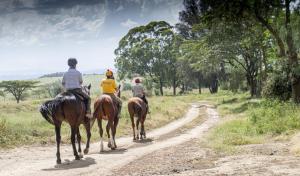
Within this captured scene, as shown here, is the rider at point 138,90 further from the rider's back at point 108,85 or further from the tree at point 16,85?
the tree at point 16,85

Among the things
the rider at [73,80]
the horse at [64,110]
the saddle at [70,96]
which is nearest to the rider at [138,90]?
the rider at [73,80]

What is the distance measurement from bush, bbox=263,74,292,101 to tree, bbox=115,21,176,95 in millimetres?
49752

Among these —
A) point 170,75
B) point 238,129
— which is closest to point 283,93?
point 238,129

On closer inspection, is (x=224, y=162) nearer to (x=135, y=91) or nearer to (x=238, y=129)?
(x=238, y=129)

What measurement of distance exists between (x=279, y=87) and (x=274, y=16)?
18.2 ft

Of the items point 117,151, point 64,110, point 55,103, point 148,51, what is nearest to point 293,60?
point 117,151

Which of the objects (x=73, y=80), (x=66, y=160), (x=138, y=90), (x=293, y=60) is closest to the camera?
(x=66, y=160)

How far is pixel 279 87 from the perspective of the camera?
109 ft

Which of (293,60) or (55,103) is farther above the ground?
(293,60)

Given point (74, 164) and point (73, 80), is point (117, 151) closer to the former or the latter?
point (74, 164)

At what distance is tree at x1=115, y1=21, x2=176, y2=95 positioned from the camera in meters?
83.2

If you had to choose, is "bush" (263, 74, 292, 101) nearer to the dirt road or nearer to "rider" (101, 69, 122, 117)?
the dirt road

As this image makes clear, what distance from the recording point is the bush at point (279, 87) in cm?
3256

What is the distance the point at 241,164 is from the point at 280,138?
615 cm
